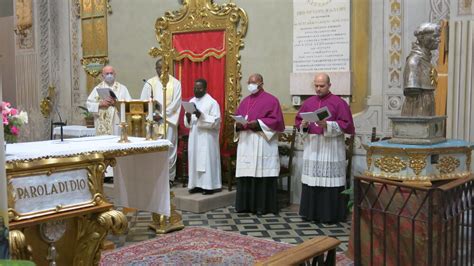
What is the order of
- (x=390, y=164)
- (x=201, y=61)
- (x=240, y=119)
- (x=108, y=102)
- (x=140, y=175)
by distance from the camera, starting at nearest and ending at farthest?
1. (x=390, y=164)
2. (x=140, y=175)
3. (x=108, y=102)
4. (x=240, y=119)
5. (x=201, y=61)

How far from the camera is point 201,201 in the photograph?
24.2ft

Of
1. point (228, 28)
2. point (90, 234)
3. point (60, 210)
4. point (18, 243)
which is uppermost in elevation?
point (228, 28)

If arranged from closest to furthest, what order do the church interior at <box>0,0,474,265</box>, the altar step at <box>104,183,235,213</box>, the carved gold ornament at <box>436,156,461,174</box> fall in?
the church interior at <box>0,0,474,265</box>, the carved gold ornament at <box>436,156,461,174</box>, the altar step at <box>104,183,235,213</box>

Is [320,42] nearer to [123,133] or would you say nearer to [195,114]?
[195,114]

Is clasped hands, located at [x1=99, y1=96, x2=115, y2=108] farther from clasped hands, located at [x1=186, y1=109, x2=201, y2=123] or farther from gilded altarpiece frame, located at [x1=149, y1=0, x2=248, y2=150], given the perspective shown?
gilded altarpiece frame, located at [x1=149, y1=0, x2=248, y2=150]

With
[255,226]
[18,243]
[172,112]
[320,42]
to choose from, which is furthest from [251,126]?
[18,243]

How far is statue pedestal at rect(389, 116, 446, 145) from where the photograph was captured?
479 centimetres

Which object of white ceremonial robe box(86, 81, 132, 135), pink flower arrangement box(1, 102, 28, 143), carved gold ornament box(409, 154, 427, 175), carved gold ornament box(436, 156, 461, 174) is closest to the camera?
pink flower arrangement box(1, 102, 28, 143)

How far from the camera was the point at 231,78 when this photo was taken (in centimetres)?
851

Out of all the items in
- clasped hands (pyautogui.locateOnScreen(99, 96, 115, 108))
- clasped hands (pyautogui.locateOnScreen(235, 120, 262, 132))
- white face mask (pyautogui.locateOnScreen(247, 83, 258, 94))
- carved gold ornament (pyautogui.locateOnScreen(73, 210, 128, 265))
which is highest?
white face mask (pyautogui.locateOnScreen(247, 83, 258, 94))

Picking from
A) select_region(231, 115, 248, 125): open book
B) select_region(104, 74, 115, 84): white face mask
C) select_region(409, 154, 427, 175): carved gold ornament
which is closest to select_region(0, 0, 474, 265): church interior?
select_region(409, 154, 427, 175): carved gold ornament

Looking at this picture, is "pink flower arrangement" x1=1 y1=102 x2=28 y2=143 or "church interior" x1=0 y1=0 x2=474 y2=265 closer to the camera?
"pink flower arrangement" x1=1 y1=102 x2=28 y2=143

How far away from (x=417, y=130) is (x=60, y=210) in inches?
119

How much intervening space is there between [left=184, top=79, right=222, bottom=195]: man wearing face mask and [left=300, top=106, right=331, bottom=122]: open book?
1675 millimetres
